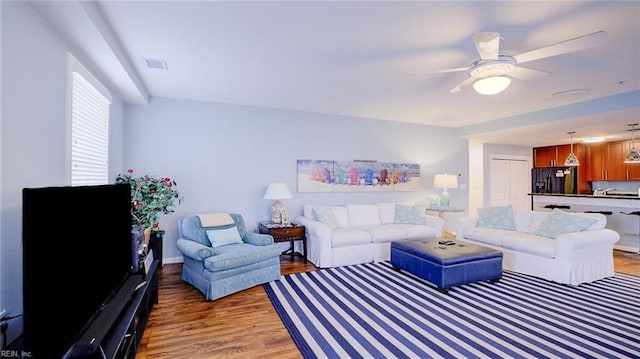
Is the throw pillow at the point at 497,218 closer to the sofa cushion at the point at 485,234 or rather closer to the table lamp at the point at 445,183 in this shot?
the sofa cushion at the point at 485,234

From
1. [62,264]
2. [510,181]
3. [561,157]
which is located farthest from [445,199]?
[62,264]

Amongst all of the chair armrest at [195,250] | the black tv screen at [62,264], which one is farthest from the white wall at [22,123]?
the chair armrest at [195,250]

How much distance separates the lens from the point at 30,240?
108 cm

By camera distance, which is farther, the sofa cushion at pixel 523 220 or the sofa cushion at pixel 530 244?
the sofa cushion at pixel 523 220

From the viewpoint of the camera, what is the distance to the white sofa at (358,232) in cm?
420

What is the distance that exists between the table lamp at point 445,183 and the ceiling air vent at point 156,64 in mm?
4960

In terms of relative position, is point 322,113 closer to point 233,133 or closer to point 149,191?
point 233,133

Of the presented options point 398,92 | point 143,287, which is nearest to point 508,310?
point 398,92

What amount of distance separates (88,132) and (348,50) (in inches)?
97.1

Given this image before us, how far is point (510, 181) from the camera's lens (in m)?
7.98

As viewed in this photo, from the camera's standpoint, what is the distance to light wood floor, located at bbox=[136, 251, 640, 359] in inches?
85.6

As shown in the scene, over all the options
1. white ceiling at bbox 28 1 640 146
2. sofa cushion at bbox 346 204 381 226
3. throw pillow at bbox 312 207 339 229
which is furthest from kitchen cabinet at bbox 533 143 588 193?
throw pillow at bbox 312 207 339 229

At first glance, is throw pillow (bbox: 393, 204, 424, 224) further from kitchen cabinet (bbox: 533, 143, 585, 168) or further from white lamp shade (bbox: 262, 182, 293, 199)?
kitchen cabinet (bbox: 533, 143, 585, 168)

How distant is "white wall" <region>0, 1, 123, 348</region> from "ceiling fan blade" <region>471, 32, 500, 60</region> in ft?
8.69
